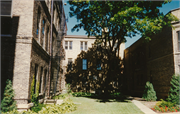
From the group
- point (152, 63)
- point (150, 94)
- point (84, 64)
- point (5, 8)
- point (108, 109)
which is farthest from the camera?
point (84, 64)

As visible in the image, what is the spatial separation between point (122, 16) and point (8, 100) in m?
11.2

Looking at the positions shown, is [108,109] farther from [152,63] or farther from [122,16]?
[152,63]

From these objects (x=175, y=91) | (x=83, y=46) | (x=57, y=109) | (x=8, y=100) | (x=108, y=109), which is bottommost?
(x=108, y=109)

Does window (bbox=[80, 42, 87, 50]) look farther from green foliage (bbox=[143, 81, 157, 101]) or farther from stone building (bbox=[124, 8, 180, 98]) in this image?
green foliage (bbox=[143, 81, 157, 101])

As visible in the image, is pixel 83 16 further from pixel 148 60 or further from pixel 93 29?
pixel 148 60

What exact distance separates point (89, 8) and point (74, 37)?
12725mm

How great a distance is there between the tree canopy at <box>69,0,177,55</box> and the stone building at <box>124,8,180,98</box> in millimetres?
1754

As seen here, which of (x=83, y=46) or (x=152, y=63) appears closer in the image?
(x=152, y=63)

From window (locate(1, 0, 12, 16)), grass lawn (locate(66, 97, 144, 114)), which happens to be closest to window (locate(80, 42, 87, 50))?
grass lawn (locate(66, 97, 144, 114))

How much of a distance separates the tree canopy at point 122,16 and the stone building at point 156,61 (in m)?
1.75

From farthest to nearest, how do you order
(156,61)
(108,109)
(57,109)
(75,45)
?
(75,45), (156,61), (108,109), (57,109)

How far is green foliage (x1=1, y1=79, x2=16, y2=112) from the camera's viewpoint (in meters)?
9.05

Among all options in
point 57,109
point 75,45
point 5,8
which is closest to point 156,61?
point 57,109

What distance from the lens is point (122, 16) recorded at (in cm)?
1508
